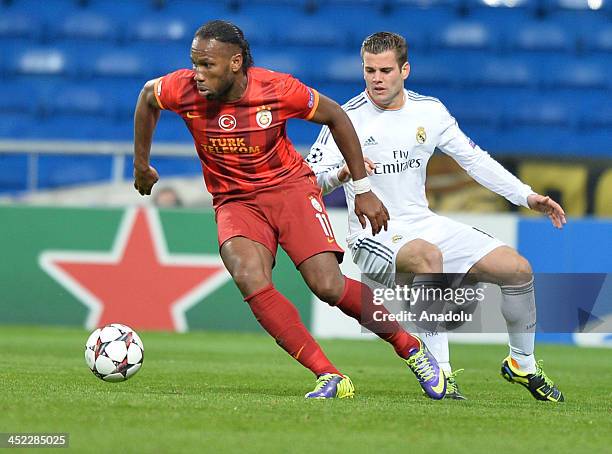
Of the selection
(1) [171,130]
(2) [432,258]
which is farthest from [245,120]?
(1) [171,130]

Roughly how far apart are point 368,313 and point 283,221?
0.63 meters

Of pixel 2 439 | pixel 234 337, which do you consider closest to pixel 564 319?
pixel 234 337

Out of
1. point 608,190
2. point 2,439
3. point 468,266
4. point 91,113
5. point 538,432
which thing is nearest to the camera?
point 2,439

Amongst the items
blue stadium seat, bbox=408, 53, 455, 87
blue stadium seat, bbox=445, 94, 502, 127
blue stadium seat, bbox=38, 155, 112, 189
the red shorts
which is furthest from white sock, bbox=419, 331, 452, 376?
blue stadium seat, bbox=408, 53, 455, 87

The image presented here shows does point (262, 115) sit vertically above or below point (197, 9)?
below

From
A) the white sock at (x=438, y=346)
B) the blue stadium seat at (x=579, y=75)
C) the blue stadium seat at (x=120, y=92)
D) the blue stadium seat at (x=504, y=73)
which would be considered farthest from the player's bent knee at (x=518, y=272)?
the blue stadium seat at (x=579, y=75)

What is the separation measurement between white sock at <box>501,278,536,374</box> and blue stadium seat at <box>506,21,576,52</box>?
27.1ft

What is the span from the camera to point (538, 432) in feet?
14.8

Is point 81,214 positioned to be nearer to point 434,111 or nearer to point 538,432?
point 434,111

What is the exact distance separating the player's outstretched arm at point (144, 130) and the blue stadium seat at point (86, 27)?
8278mm

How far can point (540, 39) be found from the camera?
1403cm

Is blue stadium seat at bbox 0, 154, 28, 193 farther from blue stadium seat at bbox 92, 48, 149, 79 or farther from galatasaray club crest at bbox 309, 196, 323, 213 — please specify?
galatasaray club crest at bbox 309, 196, 323, 213

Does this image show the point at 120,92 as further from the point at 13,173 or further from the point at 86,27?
the point at 13,173

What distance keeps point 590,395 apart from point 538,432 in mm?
2060
